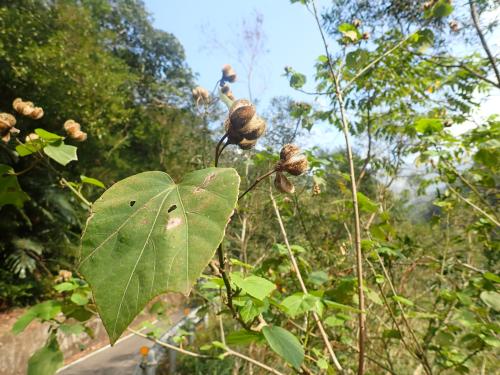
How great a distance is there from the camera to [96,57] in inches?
362

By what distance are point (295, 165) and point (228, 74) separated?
80cm

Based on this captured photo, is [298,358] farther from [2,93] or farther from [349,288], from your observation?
[2,93]

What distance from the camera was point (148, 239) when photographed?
45 centimetres

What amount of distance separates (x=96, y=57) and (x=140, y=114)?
4607 millimetres

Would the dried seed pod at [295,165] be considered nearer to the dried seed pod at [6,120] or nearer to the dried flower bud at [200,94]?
the dried flower bud at [200,94]

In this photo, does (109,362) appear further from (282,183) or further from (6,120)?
(282,183)

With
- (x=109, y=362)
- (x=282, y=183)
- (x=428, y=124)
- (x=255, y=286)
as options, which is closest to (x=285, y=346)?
(x=255, y=286)

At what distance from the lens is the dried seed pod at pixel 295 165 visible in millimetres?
766

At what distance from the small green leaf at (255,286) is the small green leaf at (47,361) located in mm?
1018

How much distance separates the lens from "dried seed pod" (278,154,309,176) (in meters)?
0.77

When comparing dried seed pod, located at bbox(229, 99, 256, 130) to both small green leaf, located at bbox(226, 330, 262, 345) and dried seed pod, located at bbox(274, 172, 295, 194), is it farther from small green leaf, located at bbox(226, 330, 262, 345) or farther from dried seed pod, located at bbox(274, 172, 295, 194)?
small green leaf, located at bbox(226, 330, 262, 345)

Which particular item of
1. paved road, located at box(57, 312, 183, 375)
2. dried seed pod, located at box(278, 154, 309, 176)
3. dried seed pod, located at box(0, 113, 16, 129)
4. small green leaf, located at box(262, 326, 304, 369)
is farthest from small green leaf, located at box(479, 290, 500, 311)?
paved road, located at box(57, 312, 183, 375)

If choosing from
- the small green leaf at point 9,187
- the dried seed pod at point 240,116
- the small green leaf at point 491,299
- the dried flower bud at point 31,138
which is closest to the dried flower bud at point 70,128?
the dried flower bud at point 31,138

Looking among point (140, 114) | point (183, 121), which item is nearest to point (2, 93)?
point (140, 114)
